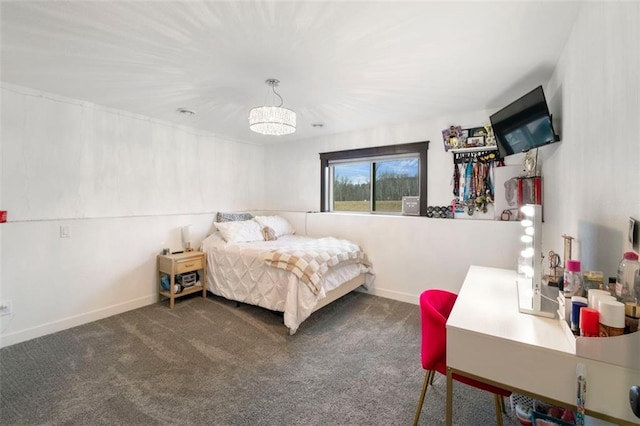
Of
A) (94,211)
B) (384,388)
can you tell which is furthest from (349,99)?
(94,211)

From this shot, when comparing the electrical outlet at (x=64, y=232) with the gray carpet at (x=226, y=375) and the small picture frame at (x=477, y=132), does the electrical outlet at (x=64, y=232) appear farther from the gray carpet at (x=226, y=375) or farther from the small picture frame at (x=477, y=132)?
the small picture frame at (x=477, y=132)

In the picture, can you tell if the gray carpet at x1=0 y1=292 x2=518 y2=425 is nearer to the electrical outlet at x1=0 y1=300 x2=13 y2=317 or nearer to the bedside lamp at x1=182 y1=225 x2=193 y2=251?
the electrical outlet at x1=0 y1=300 x2=13 y2=317

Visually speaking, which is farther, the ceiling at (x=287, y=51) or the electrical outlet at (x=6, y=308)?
the electrical outlet at (x=6, y=308)

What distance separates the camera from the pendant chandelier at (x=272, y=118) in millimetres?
2262

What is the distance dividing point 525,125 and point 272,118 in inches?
78.6

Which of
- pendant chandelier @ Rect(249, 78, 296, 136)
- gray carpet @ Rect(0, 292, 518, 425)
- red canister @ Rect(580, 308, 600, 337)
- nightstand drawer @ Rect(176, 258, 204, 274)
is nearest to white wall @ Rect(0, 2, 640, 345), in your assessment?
red canister @ Rect(580, 308, 600, 337)

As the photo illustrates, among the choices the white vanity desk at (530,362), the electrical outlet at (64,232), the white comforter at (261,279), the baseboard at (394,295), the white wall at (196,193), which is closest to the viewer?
the white vanity desk at (530,362)

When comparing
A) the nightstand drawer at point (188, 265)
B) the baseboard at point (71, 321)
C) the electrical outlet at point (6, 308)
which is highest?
the nightstand drawer at point (188, 265)

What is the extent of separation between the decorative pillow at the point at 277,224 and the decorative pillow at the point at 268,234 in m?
0.13

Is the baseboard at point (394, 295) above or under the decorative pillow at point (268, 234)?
under

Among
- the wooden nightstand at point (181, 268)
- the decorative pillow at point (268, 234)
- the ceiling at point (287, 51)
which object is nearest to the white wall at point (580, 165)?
the ceiling at point (287, 51)

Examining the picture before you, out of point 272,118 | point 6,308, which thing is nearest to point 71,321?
point 6,308

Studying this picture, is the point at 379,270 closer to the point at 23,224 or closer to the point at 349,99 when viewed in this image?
the point at 349,99

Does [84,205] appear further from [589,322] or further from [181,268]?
[589,322]
